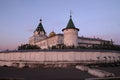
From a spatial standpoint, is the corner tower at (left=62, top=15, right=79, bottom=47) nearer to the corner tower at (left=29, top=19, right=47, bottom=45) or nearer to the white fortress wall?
the white fortress wall

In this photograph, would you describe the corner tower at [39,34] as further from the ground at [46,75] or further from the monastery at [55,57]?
the ground at [46,75]

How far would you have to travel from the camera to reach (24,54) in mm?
28797

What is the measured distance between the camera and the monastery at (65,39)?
38.0 m

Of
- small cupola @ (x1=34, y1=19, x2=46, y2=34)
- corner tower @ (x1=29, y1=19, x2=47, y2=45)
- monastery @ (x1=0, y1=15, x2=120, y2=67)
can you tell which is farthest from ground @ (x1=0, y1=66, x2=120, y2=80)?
corner tower @ (x1=29, y1=19, x2=47, y2=45)

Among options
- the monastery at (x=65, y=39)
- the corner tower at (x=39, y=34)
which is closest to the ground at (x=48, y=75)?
the monastery at (x=65, y=39)

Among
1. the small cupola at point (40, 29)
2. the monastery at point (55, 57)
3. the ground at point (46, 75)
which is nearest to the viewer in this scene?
the ground at point (46, 75)

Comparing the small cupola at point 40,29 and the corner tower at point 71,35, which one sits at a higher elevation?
the small cupola at point 40,29

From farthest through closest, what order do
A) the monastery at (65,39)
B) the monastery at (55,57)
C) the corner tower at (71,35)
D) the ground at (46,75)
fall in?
the monastery at (65,39)
the corner tower at (71,35)
the monastery at (55,57)
the ground at (46,75)

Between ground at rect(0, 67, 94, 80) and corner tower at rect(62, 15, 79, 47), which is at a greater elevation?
corner tower at rect(62, 15, 79, 47)

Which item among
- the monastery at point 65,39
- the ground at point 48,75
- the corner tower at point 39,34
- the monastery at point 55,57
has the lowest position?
the ground at point 48,75

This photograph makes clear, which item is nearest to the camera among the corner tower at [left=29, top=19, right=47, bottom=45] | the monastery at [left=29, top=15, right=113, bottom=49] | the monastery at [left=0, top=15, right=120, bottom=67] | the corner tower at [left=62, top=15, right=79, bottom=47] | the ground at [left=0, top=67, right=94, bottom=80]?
the ground at [left=0, top=67, right=94, bottom=80]

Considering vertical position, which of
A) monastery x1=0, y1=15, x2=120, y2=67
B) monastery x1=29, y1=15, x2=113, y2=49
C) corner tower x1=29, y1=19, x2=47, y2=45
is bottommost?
monastery x1=0, y1=15, x2=120, y2=67

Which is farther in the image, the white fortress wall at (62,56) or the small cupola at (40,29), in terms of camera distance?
the small cupola at (40,29)

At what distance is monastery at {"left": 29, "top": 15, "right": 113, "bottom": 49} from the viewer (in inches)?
1497
